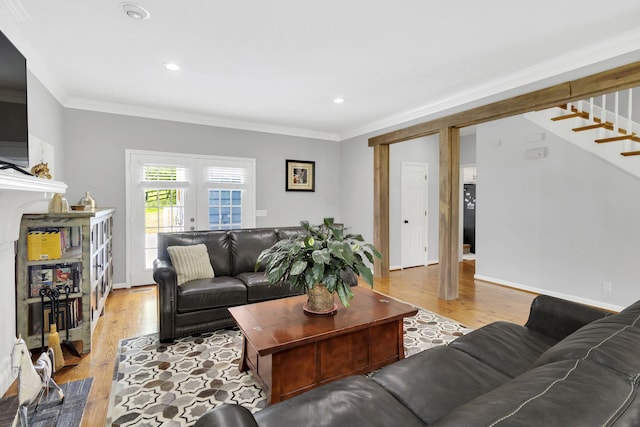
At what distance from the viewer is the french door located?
4.54 m

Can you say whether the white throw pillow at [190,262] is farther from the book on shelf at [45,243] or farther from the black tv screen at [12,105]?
the black tv screen at [12,105]

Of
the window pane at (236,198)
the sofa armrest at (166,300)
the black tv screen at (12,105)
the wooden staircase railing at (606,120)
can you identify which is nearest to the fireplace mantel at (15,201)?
the black tv screen at (12,105)

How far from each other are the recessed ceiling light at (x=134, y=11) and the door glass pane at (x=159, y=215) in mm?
2841

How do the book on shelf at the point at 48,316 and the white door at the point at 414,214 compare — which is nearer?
the book on shelf at the point at 48,316

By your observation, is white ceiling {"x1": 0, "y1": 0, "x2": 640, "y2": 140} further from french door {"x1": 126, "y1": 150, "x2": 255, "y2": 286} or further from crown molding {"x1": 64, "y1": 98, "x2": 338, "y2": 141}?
french door {"x1": 126, "y1": 150, "x2": 255, "y2": 286}

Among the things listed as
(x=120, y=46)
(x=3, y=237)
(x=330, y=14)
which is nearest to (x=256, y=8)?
(x=330, y=14)

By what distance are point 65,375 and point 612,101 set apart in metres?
6.52

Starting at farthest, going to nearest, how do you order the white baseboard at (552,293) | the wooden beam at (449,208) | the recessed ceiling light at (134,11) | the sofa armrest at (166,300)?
the wooden beam at (449,208) → the white baseboard at (552,293) → the sofa armrest at (166,300) → the recessed ceiling light at (134,11)

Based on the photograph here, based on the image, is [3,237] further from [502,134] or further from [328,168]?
[502,134]

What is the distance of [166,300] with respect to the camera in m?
2.77

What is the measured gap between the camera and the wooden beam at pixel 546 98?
8.41 feet

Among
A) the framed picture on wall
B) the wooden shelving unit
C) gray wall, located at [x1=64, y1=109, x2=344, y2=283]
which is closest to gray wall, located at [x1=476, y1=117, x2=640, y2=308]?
gray wall, located at [x1=64, y1=109, x2=344, y2=283]

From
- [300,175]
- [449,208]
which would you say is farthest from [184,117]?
[449,208]

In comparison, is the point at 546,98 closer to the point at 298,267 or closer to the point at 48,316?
the point at 298,267
